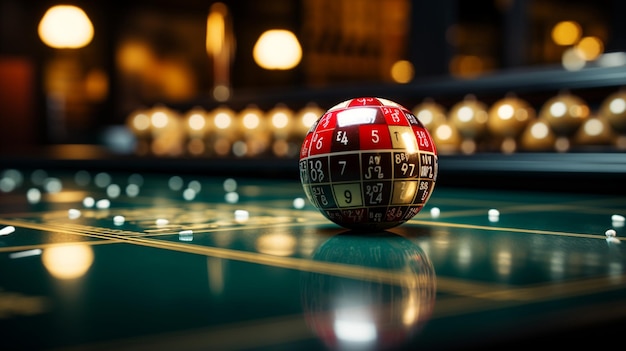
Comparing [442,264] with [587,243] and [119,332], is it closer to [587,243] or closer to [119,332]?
[587,243]

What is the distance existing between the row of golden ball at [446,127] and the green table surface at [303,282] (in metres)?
1.89

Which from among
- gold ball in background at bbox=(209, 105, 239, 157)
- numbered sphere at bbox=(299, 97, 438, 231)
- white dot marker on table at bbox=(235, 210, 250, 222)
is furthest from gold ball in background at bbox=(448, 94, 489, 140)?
numbered sphere at bbox=(299, 97, 438, 231)

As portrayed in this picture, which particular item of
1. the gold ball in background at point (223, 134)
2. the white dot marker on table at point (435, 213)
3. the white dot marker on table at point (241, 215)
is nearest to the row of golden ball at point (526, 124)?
the white dot marker on table at point (435, 213)

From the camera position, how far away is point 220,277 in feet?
6.06

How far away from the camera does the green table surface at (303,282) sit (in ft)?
4.18

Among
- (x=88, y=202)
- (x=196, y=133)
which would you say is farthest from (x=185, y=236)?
(x=196, y=133)

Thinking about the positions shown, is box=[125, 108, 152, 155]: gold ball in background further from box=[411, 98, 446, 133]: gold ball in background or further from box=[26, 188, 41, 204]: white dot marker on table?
box=[411, 98, 446, 133]: gold ball in background

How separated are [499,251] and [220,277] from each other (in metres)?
0.88

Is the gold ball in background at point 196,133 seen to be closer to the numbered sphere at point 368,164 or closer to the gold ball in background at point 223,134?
the gold ball in background at point 223,134

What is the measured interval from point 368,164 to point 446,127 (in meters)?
3.59

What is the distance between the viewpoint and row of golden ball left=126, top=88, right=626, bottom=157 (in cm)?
534

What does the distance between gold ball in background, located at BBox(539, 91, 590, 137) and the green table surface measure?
1.93m

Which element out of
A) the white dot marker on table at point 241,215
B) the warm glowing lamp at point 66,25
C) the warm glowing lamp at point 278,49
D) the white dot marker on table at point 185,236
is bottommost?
the white dot marker on table at point 185,236

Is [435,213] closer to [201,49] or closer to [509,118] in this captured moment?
[509,118]
